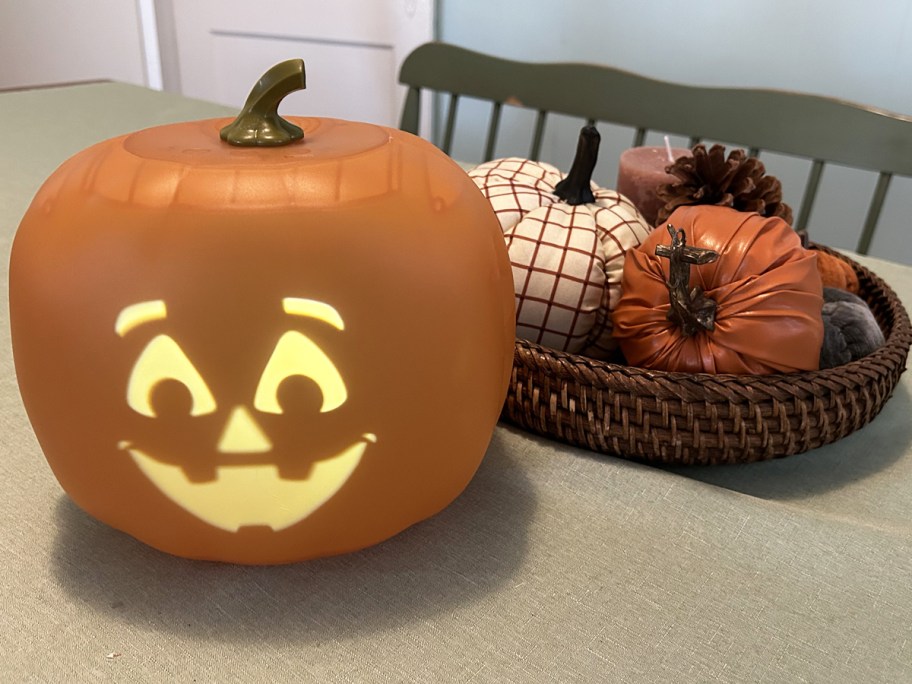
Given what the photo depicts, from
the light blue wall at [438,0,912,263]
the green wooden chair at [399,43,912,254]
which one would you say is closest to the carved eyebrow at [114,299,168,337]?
the green wooden chair at [399,43,912,254]

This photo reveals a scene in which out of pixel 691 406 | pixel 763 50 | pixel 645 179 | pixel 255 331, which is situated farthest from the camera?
pixel 763 50

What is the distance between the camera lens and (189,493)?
0.42 m

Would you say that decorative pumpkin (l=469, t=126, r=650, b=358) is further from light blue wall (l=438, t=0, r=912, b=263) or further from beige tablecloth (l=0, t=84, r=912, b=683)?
light blue wall (l=438, t=0, r=912, b=263)

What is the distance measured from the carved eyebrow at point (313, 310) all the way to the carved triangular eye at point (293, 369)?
0.03ft

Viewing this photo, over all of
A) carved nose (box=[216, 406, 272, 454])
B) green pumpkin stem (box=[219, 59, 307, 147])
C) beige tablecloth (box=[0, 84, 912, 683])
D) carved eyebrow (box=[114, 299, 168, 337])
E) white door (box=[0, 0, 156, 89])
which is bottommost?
white door (box=[0, 0, 156, 89])

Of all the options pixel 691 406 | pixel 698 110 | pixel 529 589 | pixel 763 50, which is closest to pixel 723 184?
pixel 691 406

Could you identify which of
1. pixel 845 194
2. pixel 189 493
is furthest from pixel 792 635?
pixel 845 194

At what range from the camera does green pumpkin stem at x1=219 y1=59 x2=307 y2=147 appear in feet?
1.43

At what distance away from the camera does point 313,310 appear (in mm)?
389

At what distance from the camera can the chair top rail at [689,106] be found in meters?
1.13

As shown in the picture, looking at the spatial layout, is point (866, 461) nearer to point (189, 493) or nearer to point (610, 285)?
point (610, 285)

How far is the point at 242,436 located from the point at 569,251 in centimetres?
30

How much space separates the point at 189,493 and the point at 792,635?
1.10ft

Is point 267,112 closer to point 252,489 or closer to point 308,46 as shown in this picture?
point 252,489
